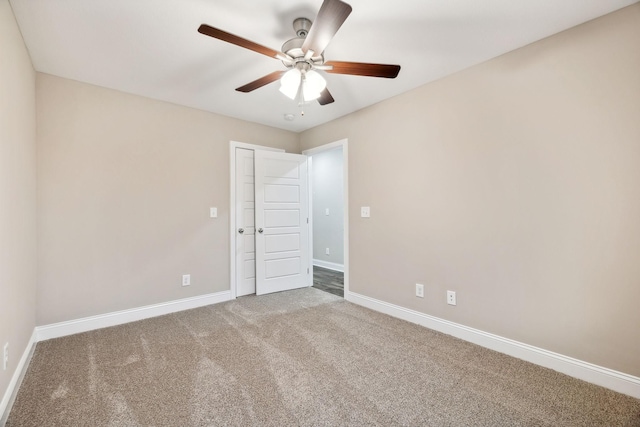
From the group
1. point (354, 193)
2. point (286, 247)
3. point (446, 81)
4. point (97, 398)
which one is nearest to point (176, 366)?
point (97, 398)

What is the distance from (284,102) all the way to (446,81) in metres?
1.69

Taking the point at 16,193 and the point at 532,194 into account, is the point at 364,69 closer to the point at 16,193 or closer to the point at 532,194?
the point at 532,194

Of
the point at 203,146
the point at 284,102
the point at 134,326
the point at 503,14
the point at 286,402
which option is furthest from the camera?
the point at 203,146

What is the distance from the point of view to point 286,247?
411 cm

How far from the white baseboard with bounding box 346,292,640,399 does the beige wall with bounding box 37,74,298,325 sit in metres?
Result: 2.36

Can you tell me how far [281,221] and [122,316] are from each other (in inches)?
82.6

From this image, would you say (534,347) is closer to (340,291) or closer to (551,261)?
(551,261)

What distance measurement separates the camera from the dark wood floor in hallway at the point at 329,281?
13.5 ft

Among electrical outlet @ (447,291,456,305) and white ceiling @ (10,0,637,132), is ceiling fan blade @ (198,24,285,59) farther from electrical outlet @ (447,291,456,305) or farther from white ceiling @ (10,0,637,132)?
electrical outlet @ (447,291,456,305)

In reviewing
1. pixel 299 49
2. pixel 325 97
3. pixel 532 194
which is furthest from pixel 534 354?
pixel 299 49

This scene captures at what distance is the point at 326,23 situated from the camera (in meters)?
1.48

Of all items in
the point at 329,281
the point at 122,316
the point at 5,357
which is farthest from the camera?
the point at 329,281

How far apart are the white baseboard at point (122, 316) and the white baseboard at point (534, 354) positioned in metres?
2.19

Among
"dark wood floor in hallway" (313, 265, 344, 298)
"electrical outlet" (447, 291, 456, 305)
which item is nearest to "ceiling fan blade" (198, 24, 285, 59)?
"electrical outlet" (447, 291, 456, 305)
